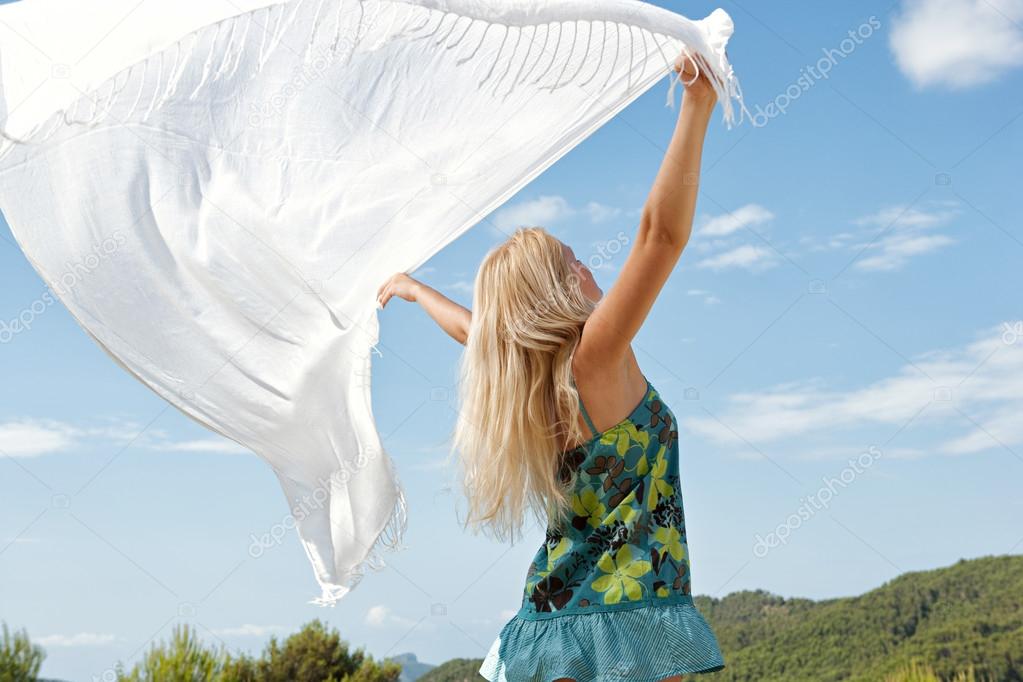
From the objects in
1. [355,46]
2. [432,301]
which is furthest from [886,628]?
[355,46]

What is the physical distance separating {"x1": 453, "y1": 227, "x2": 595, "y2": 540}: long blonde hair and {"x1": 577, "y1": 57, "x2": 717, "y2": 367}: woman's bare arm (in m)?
0.20

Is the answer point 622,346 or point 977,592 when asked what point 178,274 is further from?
point 977,592

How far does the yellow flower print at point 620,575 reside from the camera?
1.74 m

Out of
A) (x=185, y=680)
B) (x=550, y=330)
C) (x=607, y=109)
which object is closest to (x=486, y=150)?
(x=607, y=109)

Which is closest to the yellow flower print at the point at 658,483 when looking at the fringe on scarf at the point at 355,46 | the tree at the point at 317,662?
the fringe on scarf at the point at 355,46

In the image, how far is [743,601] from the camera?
11.5m

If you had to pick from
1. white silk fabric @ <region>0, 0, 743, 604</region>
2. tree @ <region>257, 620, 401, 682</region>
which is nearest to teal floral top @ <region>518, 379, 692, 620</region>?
white silk fabric @ <region>0, 0, 743, 604</region>

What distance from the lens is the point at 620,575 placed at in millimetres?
1758

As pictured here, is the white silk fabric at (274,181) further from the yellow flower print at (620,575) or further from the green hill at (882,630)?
the green hill at (882,630)

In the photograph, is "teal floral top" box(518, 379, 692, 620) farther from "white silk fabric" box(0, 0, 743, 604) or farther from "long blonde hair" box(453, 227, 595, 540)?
"white silk fabric" box(0, 0, 743, 604)

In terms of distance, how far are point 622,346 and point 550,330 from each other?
6.8 inches

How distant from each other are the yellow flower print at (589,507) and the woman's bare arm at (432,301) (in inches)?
23.4

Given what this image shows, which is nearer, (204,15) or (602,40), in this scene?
(602,40)

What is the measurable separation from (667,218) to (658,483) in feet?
1.80
